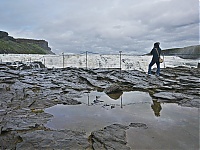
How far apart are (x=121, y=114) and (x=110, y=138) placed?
134 cm

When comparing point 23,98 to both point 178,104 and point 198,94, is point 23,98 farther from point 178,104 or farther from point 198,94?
point 198,94

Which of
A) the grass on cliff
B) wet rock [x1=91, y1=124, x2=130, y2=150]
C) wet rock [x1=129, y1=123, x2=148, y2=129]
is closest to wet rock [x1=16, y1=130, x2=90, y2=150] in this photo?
wet rock [x1=91, y1=124, x2=130, y2=150]

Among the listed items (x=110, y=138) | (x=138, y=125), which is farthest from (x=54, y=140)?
(x=138, y=125)

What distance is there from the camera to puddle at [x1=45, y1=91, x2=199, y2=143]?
12.5 ft

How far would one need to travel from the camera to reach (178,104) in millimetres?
5406

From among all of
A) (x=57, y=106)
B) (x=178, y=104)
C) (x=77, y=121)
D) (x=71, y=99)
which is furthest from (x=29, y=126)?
(x=178, y=104)

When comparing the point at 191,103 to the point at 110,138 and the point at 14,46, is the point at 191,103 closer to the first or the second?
the point at 110,138

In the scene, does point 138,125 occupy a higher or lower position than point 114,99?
lower

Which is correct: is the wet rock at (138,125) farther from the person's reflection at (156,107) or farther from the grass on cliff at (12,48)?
the grass on cliff at (12,48)

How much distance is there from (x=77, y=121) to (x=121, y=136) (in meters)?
1.14

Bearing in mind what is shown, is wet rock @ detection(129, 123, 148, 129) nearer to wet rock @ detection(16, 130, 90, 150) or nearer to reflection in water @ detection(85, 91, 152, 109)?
wet rock @ detection(16, 130, 90, 150)

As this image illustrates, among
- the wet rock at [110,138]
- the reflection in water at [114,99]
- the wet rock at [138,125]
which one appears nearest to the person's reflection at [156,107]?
the reflection in water at [114,99]

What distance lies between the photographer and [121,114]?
177 inches

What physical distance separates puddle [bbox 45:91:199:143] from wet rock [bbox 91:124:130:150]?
0.21 m
